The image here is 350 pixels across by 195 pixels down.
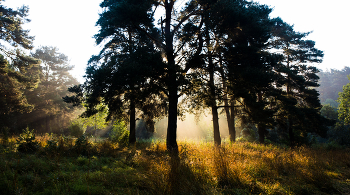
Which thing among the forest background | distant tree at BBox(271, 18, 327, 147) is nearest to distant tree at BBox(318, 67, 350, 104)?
the forest background

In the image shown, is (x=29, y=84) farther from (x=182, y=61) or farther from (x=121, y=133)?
(x=182, y=61)

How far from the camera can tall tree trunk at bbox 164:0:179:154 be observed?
860cm

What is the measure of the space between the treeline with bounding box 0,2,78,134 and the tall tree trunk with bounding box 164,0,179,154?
865cm

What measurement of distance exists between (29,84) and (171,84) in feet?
55.0

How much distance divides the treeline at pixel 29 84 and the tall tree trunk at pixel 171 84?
28.4ft

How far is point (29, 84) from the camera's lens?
53.9ft

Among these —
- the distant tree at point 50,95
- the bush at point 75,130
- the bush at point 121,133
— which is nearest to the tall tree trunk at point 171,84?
the bush at point 121,133

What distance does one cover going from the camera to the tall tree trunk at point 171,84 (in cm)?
860

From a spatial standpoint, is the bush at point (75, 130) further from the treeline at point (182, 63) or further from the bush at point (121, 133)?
the bush at point (121, 133)

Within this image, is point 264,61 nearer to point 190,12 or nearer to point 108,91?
point 190,12

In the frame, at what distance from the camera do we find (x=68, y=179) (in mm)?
3674

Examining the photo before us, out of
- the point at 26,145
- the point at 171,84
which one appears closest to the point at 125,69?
the point at 171,84

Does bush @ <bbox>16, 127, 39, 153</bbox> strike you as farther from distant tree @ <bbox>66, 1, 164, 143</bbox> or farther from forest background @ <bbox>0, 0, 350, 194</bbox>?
distant tree @ <bbox>66, 1, 164, 143</bbox>

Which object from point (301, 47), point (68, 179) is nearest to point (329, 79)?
point (301, 47)
